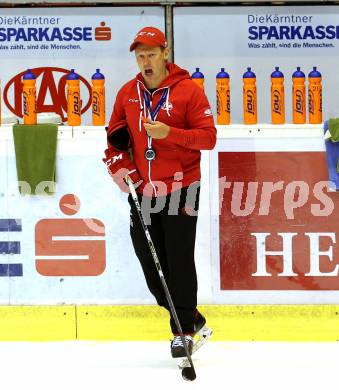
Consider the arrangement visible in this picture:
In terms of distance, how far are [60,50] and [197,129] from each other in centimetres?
349

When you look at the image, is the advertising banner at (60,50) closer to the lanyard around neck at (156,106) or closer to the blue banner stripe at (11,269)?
the blue banner stripe at (11,269)

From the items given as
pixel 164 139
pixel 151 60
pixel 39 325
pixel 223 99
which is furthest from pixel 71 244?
pixel 151 60

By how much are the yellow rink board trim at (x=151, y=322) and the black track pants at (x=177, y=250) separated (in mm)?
552

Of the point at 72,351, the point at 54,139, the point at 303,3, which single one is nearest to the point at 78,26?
the point at 303,3

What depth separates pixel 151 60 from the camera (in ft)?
16.9

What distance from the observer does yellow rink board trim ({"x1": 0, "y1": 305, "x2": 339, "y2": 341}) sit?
579 centimetres

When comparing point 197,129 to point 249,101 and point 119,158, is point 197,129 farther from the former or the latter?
point 249,101

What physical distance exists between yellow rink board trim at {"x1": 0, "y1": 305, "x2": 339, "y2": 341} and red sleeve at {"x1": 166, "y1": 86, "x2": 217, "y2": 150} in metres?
1.13

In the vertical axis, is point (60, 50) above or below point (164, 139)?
above

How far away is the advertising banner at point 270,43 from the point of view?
27.2ft

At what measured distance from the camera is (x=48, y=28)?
837 cm

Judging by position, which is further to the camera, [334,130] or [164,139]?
[334,130]

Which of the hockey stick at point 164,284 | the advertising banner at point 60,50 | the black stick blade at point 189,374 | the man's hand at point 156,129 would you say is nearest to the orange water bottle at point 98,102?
the hockey stick at point 164,284

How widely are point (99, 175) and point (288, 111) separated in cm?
265
